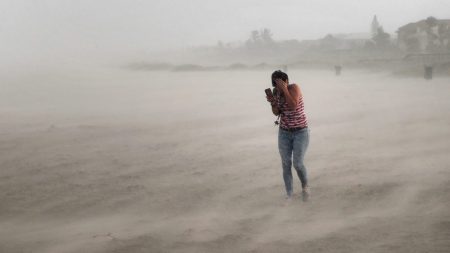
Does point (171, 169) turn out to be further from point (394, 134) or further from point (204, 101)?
point (204, 101)

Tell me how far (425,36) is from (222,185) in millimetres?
42007

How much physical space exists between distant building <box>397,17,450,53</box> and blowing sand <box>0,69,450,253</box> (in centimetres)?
2879

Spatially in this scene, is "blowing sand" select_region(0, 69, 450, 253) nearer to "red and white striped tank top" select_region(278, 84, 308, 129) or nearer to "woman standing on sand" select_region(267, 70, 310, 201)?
"woman standing on sand" select_region(267, 70, 310, 201)

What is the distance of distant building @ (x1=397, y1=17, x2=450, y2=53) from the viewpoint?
39.6 metres

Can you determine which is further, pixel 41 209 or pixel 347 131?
pixel 347 131

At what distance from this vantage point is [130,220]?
5.80m

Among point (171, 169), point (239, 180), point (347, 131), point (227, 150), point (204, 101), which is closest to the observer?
point (239, 180)

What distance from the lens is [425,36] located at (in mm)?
42906

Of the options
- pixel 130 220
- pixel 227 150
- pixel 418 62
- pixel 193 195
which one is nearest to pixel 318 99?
pixel 227 150

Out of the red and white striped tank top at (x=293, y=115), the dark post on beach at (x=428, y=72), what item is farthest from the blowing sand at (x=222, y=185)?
the dark post on beach at (x=428, y=72)

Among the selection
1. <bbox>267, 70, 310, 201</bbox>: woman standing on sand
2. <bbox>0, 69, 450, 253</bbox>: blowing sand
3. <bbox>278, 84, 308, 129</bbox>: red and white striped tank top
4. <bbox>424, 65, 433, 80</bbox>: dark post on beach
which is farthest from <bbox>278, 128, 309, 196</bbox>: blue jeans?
<bbox>424, 65, 433, 80</bbox>: dark post on beach

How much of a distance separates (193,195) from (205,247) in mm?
1891

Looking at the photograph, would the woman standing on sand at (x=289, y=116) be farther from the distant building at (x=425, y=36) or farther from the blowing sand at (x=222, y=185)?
the distant building at (x=425, y=36)

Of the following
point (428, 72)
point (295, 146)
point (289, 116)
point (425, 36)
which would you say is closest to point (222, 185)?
point (295, 146)
